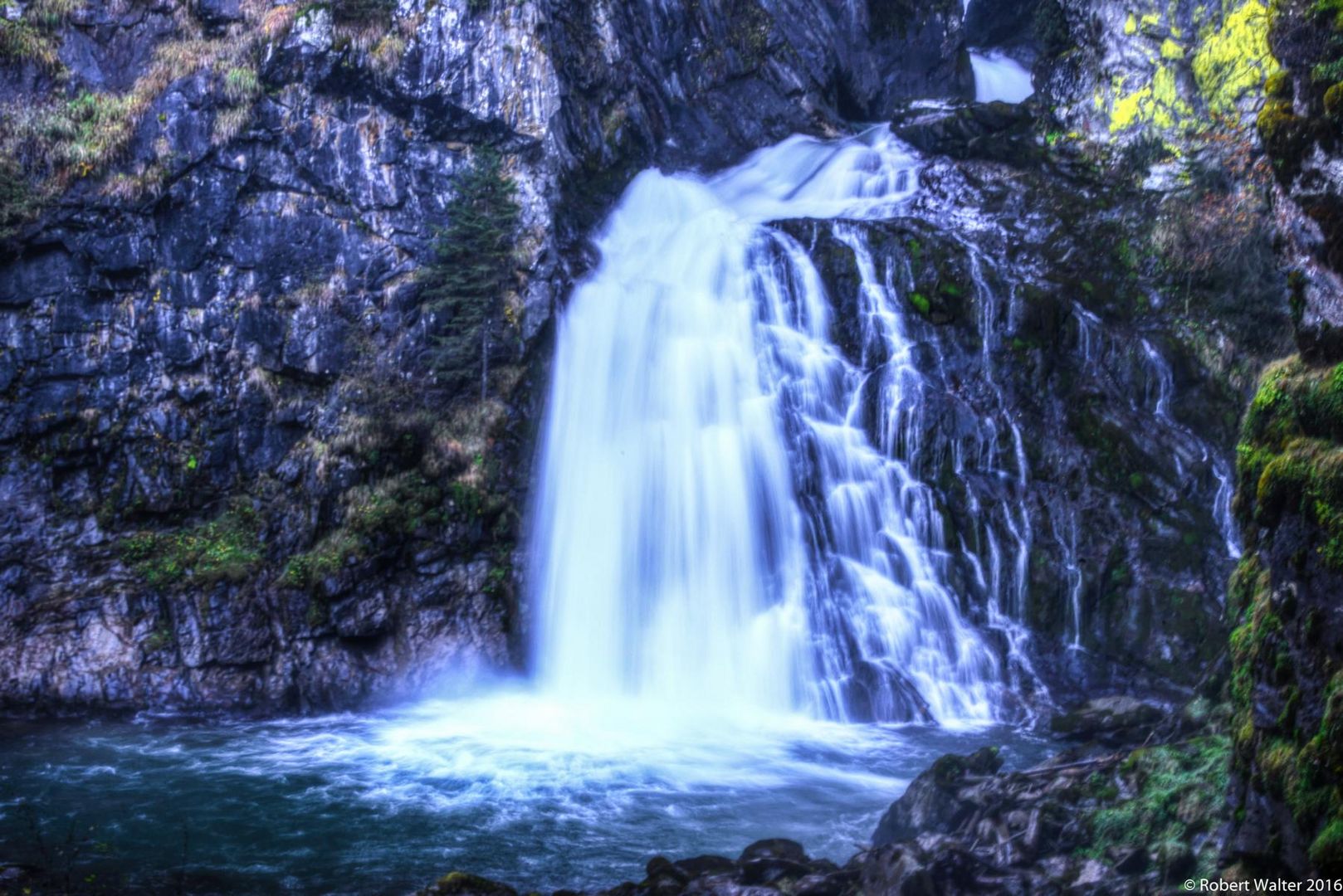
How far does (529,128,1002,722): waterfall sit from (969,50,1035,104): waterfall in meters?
13.1

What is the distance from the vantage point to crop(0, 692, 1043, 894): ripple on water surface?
824 centimetres

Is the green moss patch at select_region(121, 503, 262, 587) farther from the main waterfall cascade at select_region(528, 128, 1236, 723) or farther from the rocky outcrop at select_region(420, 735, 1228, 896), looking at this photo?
the rocky outcrop at select_region(420, 735, 1228, 896)

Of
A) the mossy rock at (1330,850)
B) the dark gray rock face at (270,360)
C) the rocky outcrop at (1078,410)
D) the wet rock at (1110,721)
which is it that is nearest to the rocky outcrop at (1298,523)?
the mossy rock at (1330,850)

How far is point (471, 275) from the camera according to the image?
15.4m

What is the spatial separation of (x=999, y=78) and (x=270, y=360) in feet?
74.3

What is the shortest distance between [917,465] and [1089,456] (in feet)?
8.60

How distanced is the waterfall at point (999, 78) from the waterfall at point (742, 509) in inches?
517

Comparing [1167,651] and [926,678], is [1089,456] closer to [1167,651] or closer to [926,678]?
[1167,651]

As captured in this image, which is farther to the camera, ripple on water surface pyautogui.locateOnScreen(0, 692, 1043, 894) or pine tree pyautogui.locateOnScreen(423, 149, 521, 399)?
pine tree pyautogui.locateOnScreen(423, 149, 521, 399)

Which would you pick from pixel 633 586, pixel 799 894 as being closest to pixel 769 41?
pixel 633 586

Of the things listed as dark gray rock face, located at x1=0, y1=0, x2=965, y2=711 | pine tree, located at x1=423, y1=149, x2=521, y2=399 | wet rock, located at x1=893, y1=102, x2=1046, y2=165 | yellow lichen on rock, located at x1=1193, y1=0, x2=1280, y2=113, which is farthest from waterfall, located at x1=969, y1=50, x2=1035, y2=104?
pine tree, located at x1=423, y1=149, x2=521, y2=399

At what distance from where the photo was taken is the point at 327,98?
1678 cm

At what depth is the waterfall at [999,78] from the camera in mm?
25859

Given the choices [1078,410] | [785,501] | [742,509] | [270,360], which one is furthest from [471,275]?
[1078,410]
